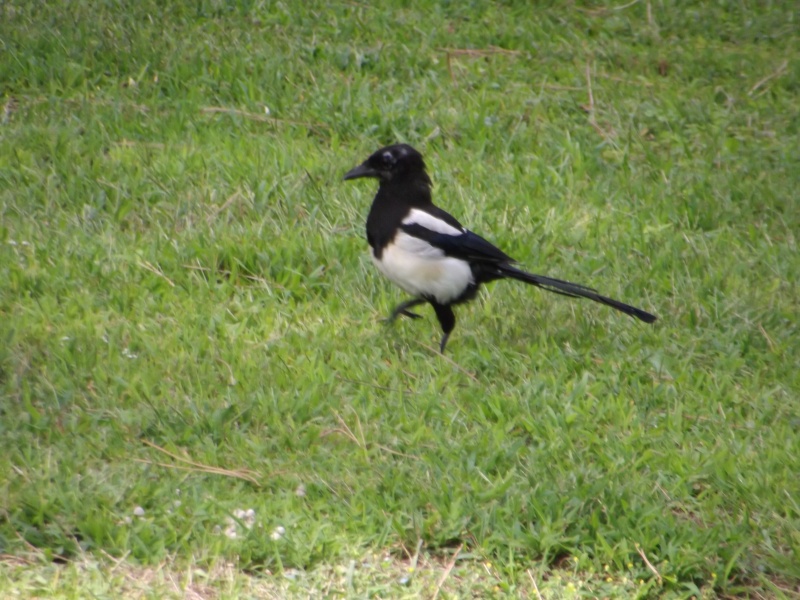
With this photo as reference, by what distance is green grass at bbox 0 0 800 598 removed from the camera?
346 cm

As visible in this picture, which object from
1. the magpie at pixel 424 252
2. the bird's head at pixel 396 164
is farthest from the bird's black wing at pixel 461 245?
the bird's head at pixel 396 164

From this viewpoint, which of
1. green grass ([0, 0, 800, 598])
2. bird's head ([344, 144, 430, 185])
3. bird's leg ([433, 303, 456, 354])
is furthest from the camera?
bird's head ([344, 144, 430, 185])

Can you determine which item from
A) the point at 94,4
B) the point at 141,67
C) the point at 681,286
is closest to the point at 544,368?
the point at 681,286

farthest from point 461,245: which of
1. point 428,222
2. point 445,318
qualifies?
point 445,318

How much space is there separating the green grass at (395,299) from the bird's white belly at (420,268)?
0.25 metres

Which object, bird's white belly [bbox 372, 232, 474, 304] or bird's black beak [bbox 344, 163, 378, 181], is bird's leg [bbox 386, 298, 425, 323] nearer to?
bird's white belly [bbox 372, 232, 474, 304]

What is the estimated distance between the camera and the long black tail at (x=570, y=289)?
4609mm

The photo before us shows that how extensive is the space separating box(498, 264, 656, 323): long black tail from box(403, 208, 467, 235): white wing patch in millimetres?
269

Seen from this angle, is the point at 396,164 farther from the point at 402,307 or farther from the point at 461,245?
the point at 402,307

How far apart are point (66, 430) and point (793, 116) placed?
5.19m

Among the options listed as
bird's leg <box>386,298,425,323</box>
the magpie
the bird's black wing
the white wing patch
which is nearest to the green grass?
bird's leg <box>386,298,425,323</box>

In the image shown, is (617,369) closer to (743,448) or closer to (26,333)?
(743,448)

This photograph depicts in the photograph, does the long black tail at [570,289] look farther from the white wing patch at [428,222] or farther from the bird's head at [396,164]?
the bird's head at [396,164]

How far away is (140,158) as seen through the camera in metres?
5.90
